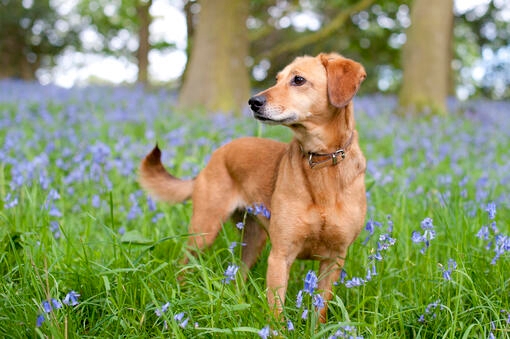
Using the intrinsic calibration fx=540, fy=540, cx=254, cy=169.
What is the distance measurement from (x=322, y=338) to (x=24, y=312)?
4.49 ft

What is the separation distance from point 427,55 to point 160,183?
883 centimetres

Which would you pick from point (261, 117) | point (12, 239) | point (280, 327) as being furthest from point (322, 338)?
point (12, 239)

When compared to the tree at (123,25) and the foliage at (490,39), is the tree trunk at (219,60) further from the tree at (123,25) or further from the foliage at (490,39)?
the foliage at (490,39)

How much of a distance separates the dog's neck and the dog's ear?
0.43 feet

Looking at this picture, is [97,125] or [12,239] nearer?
[12,239]

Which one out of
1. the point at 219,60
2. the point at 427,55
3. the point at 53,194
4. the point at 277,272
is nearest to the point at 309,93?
the point at 277,272

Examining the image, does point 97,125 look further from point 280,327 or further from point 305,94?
point 280,327

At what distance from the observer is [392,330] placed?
2.81m

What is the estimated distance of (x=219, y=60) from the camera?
10.7 metres

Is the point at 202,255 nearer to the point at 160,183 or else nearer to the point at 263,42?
the point at 160,183

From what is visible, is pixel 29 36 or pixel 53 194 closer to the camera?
pixel 53 194

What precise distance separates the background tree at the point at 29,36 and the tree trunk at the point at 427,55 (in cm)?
1837

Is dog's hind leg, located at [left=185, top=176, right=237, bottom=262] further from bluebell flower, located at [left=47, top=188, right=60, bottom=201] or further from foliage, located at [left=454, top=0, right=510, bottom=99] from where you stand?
foliage, located at [left=454, top=0, right=510, bottom=99]

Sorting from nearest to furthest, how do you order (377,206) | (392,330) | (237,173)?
(392,330), (237,173), (377,206)
